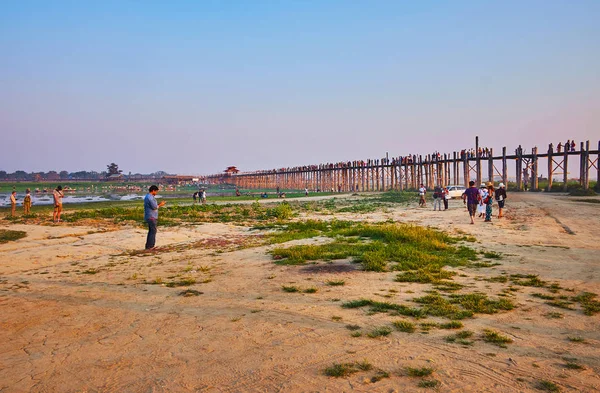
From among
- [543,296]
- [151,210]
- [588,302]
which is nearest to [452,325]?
[543,296]

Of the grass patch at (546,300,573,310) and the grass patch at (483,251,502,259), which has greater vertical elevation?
the grass patch at (546,300,573,310)

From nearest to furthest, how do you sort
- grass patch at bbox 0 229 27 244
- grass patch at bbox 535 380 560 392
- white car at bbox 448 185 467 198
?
1. grass patch at bbox 535 380 560 392
2. grass patch at bbox 0 229 27 244
3. white car at bbox 448 185 467 198

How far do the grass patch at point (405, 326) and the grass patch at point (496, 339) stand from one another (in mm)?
877

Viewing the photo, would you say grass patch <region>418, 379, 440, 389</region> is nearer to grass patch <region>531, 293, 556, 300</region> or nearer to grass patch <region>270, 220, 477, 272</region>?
grass patch <region>531, 293, 556, 300</region>

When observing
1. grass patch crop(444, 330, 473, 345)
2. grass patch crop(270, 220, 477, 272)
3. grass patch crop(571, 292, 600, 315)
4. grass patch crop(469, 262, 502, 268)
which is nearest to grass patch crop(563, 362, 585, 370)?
grass patch crop(444, 330, 473, 345)

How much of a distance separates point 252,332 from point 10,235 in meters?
14.9

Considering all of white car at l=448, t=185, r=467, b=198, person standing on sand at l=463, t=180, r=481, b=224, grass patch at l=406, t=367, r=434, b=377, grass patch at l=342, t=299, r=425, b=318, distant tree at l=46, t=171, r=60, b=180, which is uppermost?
distant tree at l=46, t=171, r=60, b=180

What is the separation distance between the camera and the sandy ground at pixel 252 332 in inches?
163

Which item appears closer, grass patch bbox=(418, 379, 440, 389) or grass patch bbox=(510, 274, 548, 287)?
grass patch bbox=(418, 379, 440, 389)

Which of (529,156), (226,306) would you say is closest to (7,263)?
(226,306)

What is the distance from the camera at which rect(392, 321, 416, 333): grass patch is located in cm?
532

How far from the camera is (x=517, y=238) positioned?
13.3 metres

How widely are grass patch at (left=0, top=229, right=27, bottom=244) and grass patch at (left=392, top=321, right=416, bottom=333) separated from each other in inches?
580

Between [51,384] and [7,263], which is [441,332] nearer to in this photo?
[51,384]
